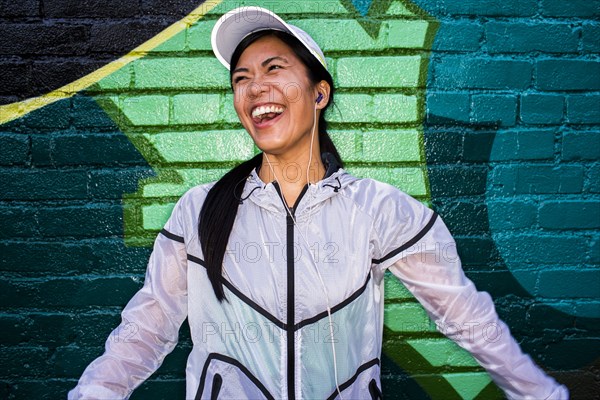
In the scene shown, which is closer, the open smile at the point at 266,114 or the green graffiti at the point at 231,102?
the open smile at the point at 266,114

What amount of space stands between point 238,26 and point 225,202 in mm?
571

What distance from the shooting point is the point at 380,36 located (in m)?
2.26

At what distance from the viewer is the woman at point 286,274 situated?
1.58 m

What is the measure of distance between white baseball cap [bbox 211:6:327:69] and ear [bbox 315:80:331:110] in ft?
0.23

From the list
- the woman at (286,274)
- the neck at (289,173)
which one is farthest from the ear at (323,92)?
the neck at (289,173)

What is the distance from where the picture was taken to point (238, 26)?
5.85 feet

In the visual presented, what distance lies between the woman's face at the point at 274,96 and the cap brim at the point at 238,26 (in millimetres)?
51

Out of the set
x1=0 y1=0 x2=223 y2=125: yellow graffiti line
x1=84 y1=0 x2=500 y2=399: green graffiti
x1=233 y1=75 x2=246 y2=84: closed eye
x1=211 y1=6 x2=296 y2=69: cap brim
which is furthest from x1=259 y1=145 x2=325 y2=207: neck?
x1=0 y1=0 x2=223 y2=125: yellow graffiti line

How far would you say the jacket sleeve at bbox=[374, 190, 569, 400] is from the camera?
155 cm

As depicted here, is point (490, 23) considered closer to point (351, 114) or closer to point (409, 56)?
point (409, 56)

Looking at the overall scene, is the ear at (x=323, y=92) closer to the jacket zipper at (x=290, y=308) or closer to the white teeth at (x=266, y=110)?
the white teeth at (x=266, y=110)

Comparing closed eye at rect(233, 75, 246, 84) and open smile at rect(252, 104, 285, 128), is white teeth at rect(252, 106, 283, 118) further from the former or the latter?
closed eye at rect(233, 75, 246, 84)

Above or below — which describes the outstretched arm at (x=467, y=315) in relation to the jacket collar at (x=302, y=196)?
below

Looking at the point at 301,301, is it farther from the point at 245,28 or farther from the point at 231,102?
the point at 231,102
